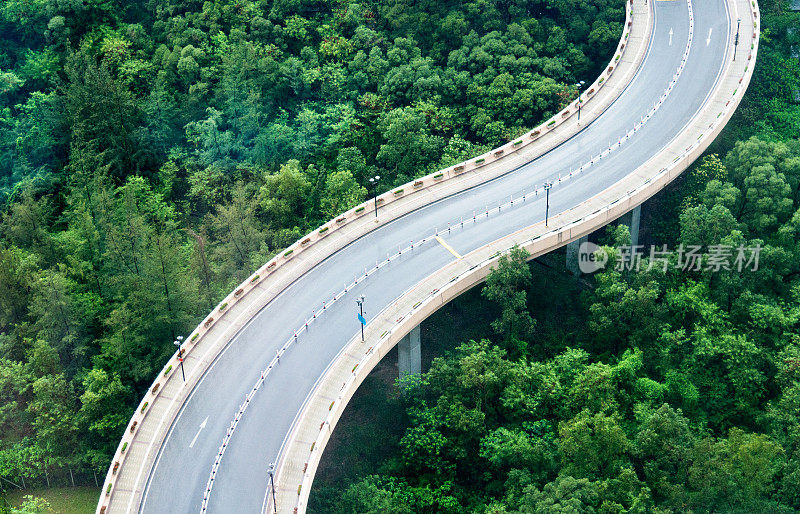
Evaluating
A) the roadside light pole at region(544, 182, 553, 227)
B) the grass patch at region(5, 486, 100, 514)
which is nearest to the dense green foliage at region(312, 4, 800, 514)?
the roadside light pole at region(544, 182, 553, 227)

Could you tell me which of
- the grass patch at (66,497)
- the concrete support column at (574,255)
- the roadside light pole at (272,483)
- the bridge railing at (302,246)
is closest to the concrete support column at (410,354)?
the bridge railing at (302,246)

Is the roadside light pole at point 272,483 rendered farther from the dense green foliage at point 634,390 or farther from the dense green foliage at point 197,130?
the dense green foliage at point 197,130

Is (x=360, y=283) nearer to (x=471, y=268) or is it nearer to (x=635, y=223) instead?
(x=471, y=268)

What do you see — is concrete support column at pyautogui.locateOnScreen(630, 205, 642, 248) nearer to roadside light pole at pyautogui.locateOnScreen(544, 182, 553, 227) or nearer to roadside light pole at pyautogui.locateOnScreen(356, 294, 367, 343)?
roadside light pole at pyautogui.locateOnScreen(544, 182, 553, 227)

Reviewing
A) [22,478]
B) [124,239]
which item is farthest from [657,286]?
[22,478]

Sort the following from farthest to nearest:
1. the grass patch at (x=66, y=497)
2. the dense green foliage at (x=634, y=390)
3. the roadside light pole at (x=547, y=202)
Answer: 1. the roadside light pole at (x=547, y=202)
2. the grass patch at (x=66, y=497)
3. the dense green foliage at (x=634, y=390)

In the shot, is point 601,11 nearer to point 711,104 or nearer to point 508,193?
point 711,104

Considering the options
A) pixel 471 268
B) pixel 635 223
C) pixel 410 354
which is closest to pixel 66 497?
pixel 410 354
